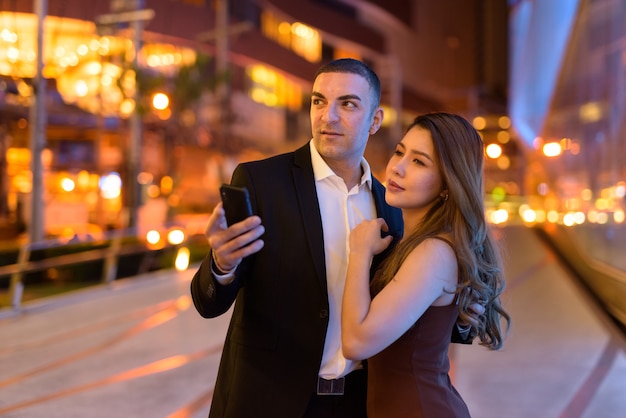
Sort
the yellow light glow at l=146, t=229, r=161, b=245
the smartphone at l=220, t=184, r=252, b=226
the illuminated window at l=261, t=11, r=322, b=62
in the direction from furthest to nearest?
the illuminated window at l=261, t=11, r=322, b=62 → the yellow light glow at l=146, t=229, r=161, b=245 → the smartphone at l=220, t=184, r=252, b=226

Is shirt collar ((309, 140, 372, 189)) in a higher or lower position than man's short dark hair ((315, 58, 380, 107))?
lower

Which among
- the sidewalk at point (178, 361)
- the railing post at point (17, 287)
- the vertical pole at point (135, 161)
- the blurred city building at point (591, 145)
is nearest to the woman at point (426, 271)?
the sidewalk at point (178, 361)

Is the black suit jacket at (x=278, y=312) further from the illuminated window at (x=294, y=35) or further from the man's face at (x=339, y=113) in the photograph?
the illuminated window at (x=294, y=35)

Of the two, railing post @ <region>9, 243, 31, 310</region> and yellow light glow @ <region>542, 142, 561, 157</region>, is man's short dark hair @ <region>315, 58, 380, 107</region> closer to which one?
railing post @ <region>9, 243, 31, 310</region>

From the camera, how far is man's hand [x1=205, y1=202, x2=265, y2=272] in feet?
6.12

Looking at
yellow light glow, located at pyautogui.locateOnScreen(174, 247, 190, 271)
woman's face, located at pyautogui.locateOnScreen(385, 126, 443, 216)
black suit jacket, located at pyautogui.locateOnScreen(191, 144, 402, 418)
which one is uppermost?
woman's face, located at pyautogui.locateOnScreen(385, 126, 443, 216)

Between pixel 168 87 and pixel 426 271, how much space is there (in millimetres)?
24844

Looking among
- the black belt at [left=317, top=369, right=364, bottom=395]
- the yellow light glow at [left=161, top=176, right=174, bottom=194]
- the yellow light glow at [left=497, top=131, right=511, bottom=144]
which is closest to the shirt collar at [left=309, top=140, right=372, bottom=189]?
the black belt at [left=317, top=369, right=364, bottom=395]

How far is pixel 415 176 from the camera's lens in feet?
6.92

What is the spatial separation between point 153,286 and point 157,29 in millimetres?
22044

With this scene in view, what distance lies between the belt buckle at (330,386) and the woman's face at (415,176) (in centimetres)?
58

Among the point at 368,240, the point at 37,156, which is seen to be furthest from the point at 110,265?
the point at 368,240

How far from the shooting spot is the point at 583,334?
7.31 metres

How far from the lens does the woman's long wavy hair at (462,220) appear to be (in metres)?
2.06
